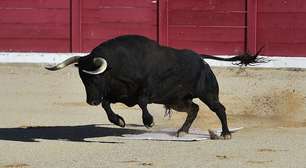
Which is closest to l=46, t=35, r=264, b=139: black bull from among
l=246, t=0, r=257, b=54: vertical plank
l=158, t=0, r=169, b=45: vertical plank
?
l=246, t=0, r=257, b=54: vertical plank

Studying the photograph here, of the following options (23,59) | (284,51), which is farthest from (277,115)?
(23,59)

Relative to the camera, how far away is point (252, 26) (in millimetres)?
16234

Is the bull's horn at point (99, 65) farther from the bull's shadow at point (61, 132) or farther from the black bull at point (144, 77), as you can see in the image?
the bull's shadow at point (61, 132)

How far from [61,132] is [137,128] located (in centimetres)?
79

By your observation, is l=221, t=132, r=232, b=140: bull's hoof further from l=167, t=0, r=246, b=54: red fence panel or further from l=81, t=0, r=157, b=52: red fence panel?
l=81, t=0, r=157, b=52: red fence panel

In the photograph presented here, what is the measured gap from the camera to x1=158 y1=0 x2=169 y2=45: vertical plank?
16531mm

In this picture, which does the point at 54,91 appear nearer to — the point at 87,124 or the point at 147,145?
the point at 87,124

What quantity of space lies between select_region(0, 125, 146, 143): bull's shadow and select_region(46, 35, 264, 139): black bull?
509mm

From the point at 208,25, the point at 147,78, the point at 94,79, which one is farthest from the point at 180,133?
the point at 208,25

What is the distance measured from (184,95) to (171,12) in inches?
331

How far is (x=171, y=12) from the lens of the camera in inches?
653

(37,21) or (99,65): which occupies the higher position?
(99,65)

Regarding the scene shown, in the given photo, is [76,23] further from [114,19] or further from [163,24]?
[163,24]

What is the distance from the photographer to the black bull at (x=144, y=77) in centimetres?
770
